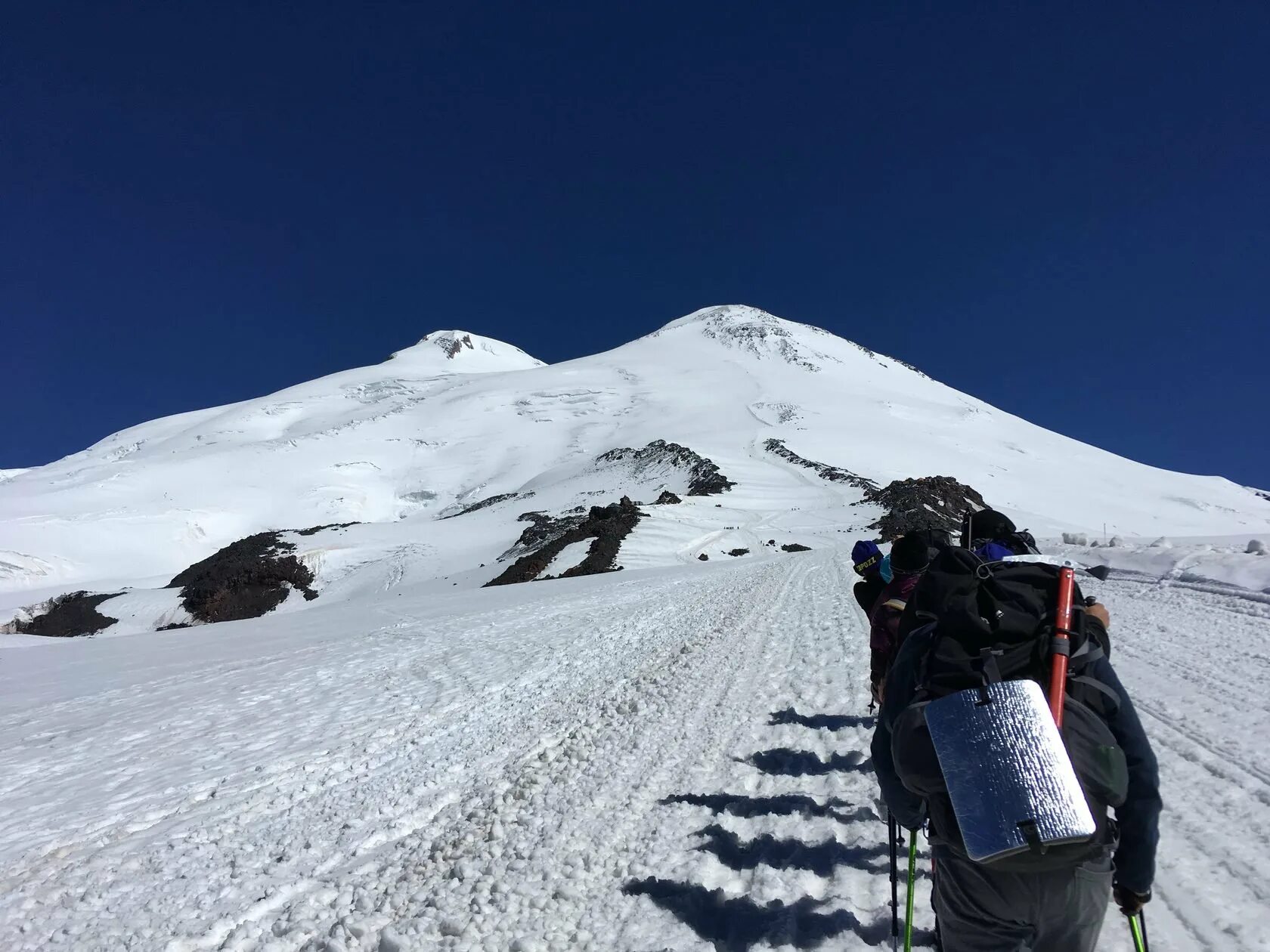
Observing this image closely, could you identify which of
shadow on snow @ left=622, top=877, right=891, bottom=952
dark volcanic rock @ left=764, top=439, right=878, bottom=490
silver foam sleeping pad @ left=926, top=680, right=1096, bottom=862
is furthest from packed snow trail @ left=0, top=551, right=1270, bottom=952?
dark volcanic rock @ left=764, top=439, right=878, bottom=490

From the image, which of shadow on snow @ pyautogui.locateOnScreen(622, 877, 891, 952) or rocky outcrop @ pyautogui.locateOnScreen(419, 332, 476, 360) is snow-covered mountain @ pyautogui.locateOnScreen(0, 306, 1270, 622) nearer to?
shadow on snow @ pyautogui.locateOnScreen(622, 877, 891, 952)

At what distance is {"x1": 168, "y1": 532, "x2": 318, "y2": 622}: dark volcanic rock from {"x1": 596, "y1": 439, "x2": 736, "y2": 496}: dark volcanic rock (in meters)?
22.9

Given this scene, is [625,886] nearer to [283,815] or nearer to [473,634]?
[283,815]

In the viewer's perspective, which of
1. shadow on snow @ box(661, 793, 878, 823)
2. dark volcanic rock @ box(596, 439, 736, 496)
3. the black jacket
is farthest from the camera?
dark volcanic rock @ box(596, 439, 736, 496)

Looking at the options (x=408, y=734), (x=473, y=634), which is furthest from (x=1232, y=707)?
(x=473, y=634)

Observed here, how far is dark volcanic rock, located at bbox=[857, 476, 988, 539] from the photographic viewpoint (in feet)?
110

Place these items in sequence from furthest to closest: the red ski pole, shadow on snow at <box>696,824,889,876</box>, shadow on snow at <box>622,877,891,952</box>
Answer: shadow on snow at <box>696,824,889,876</box>, shadow on snow at <box>622,877,891,952</box>, the red ski pole

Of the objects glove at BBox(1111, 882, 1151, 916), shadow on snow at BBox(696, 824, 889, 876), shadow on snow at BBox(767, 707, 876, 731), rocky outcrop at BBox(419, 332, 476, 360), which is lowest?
shadow on snow at BBox(696, 824, 889, 876)

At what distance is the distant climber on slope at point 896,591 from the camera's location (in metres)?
4.59

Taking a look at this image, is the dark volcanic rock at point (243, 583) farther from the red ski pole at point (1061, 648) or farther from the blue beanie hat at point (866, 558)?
the red ski pole at point (1061, 648)

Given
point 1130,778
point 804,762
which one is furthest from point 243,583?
point 1130,778

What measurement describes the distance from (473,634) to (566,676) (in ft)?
13.7

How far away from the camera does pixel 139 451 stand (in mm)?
91812

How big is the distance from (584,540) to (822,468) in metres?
26.4
